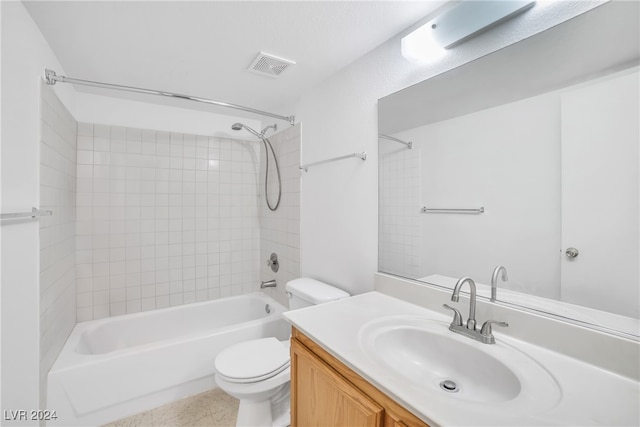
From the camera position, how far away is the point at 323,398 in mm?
958

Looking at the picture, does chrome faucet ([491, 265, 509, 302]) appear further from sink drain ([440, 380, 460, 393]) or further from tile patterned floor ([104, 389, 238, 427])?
tile patterned floor ([104, 389, 238, 427])

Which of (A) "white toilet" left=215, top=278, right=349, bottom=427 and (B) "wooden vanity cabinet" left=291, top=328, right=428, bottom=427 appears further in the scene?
(A) "white toilet" left=215, top=278, right=349, bottom=427

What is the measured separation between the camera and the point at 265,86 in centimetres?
206

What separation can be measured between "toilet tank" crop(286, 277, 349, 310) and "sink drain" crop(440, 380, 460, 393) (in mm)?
748

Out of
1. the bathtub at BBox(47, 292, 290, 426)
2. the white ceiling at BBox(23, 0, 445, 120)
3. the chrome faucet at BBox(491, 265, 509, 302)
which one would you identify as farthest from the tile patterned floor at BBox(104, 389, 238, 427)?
the white ceiling at BBox(23, 0, 445, 120)

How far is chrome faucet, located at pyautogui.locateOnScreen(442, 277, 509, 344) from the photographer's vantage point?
3.04 feet

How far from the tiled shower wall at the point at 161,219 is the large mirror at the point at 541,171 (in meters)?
1.97

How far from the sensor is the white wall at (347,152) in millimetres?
1411

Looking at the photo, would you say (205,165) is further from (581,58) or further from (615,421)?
(615,421)

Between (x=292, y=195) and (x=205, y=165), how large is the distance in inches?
39.0

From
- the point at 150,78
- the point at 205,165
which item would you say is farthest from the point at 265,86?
the point at 205,165

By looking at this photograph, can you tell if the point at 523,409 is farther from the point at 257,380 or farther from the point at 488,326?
the point at 257,380

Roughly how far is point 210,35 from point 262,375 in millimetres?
1796

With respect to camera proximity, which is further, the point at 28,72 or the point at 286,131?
the point at 286,131
